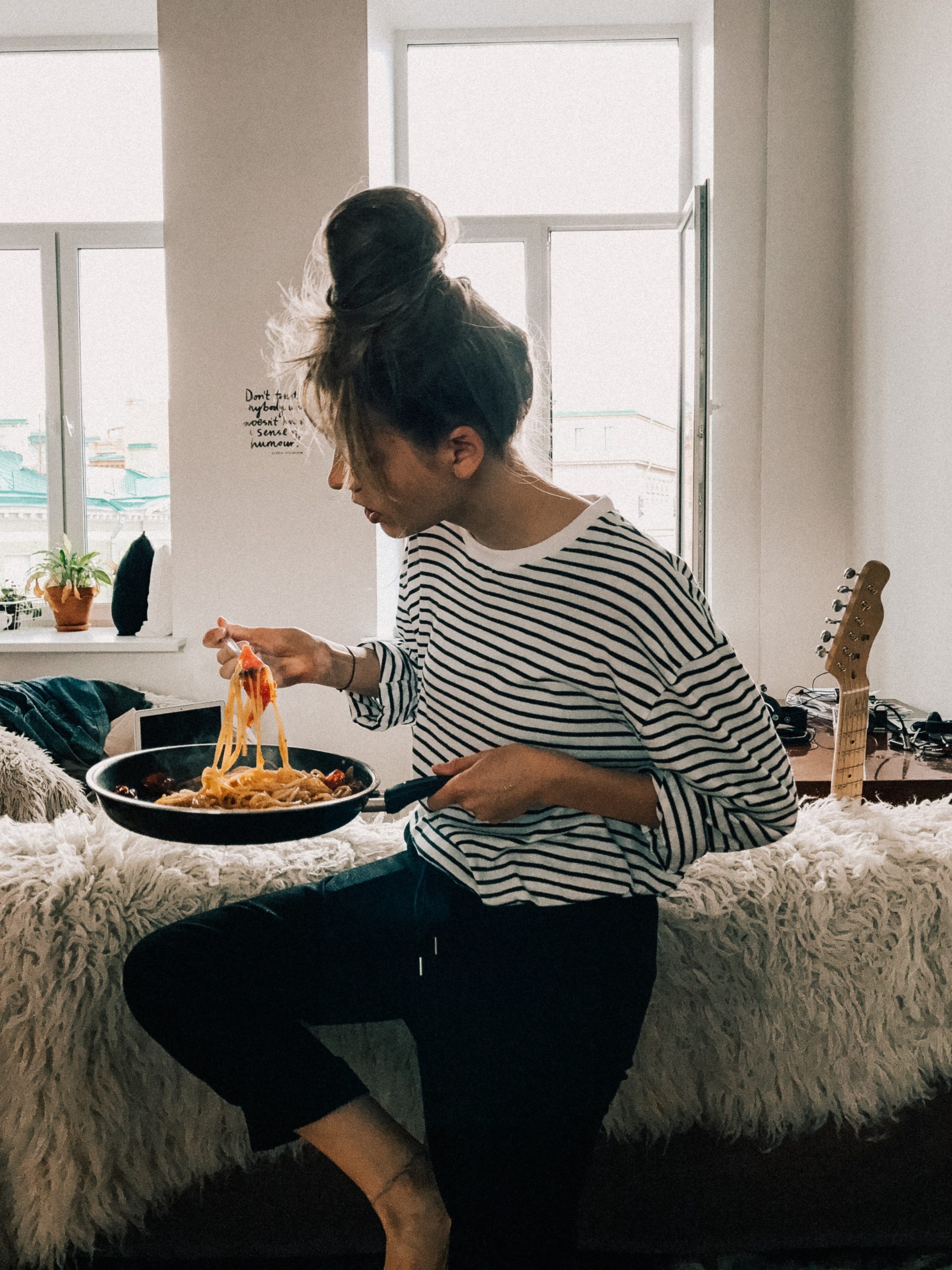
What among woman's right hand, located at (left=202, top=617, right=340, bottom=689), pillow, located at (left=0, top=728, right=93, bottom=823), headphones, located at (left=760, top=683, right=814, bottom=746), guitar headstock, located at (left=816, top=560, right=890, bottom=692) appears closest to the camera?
woman's right hand, located at (left=202, top=617, right=340, bottom=689)

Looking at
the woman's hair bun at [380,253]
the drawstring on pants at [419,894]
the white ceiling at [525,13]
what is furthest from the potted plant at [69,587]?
the woman's hair bun at [380,253]

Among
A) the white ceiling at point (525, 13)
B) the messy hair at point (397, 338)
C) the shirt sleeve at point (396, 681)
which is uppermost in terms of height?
the white ceiling at point (525, 13)

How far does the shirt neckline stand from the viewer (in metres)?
0.95

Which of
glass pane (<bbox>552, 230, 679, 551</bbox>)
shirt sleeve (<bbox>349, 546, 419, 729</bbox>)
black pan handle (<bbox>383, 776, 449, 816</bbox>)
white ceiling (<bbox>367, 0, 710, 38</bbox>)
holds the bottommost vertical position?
black pan handle (<bbox>383, 776, 449, 816</bbox>)

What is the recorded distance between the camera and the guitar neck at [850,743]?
1.47 m

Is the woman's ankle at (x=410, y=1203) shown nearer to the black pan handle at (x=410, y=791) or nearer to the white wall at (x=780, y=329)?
the black pan handle at (x=410, y=791)

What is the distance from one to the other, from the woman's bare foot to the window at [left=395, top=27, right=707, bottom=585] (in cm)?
295

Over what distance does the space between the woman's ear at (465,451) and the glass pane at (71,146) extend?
338 cm

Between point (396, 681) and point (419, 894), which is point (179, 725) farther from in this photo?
point (419, 894)

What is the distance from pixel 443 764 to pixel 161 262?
3518mm

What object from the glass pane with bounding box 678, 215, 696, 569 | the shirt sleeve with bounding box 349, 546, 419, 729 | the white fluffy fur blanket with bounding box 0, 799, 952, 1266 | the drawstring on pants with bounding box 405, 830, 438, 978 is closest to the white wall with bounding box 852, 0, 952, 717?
the glass pane with bounding box 678, 215, 696, 569

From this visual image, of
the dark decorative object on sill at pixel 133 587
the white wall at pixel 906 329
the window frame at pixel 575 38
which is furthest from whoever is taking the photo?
the window frame at pixel 575 38

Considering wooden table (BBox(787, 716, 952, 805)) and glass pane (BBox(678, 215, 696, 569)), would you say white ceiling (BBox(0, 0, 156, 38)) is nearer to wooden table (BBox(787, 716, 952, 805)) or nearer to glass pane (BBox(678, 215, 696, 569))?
glass pane (BBox(678, 215, 696, 569))

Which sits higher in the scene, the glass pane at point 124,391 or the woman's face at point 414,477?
the glass pane at point 124,391
